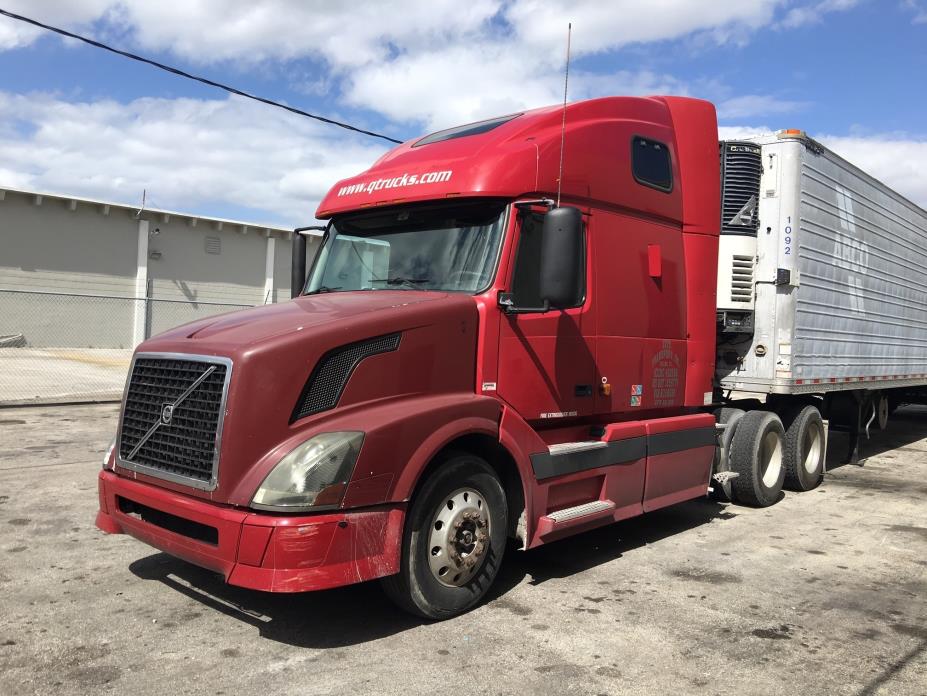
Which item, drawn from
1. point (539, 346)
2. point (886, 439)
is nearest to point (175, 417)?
point (539, 346)

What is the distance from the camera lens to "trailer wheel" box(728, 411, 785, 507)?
778 centimetres

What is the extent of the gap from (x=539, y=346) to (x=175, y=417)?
229 cm

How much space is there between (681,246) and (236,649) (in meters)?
4.61

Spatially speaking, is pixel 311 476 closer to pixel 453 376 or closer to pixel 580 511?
pixel 453 376

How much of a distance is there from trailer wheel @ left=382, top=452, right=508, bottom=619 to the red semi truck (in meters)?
0.01

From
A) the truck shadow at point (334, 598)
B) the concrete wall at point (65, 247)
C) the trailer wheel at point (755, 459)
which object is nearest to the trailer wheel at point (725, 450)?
the trailer wheel at point (755, 459)

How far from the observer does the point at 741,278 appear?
7.98 meters

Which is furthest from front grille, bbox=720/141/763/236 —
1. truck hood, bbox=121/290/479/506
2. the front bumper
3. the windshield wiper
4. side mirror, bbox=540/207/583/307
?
the front bumper

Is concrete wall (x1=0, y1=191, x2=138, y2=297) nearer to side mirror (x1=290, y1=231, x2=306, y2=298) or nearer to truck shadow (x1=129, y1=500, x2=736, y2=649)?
side mirror (x1=290, y1=231, x2=306, y2=298)

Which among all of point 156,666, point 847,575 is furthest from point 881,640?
point 156,666

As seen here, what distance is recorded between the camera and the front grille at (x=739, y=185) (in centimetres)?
803

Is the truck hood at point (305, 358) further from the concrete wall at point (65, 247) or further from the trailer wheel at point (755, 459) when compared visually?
the concrete wall at point (65, 247)

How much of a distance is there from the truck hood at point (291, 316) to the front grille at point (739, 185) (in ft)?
14.4

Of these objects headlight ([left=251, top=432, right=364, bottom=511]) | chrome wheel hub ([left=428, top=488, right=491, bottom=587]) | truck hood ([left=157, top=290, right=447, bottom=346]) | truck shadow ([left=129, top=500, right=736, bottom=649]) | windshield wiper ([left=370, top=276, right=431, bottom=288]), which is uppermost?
windshield wiper ([left=370, top=276, right=431, bottom=288])
